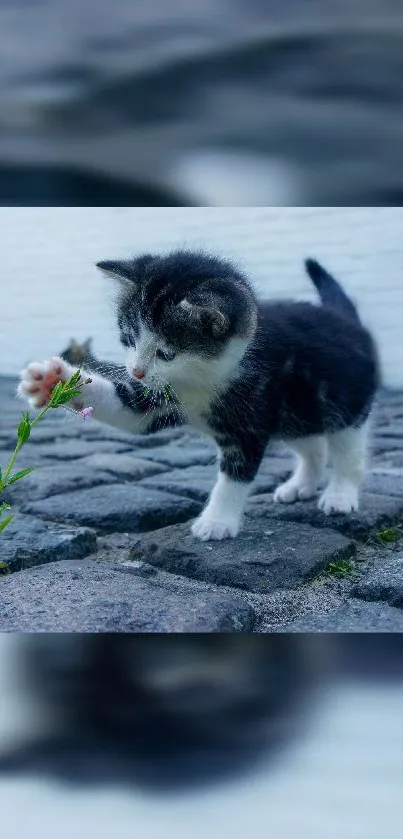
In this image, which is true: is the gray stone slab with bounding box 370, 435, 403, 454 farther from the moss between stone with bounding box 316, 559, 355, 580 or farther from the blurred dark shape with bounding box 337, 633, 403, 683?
the blurred dark shape with bounding box 337, 633, 403, 683

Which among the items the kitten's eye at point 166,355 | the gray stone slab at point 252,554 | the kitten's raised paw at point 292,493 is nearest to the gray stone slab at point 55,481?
the gray stone slab at point 252,554

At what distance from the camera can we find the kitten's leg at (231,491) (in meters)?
1.39

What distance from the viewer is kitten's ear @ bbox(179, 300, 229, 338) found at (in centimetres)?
121

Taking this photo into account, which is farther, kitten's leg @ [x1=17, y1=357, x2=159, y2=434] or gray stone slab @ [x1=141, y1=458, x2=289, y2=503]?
gray stone slab @ [x1=141, y1=458, x2=289, y2=503]

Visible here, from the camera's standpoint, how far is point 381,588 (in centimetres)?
125

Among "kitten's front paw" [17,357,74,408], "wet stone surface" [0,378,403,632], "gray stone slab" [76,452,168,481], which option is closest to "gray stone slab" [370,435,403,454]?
"wet stone surface" [0,378,403,632]

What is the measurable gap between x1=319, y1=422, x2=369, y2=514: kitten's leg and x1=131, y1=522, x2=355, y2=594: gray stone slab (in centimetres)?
9

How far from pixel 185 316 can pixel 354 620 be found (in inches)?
18.1

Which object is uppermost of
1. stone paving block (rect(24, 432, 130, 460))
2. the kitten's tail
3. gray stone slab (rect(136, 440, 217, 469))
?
the kitten's tail

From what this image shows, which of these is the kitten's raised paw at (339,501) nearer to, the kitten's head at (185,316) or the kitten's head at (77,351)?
the kitten's head at (185,316)

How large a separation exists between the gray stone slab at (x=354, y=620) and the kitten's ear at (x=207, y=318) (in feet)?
1.32
